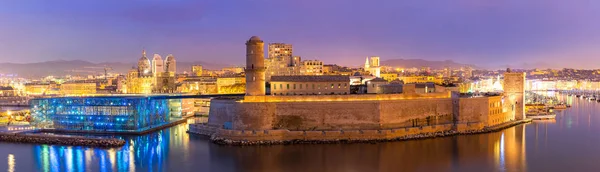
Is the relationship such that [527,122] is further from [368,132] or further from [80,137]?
[80,137]

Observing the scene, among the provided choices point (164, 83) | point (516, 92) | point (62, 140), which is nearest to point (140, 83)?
point (164, 83)

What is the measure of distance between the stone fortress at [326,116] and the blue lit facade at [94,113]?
2.94 meters

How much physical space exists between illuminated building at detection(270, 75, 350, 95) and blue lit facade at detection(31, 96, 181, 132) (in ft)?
23.2

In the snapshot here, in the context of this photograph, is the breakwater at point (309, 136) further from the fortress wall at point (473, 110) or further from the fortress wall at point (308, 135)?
the fortress wall at point (473, 110)

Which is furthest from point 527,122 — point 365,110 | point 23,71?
point 23,71

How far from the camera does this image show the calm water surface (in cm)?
2022

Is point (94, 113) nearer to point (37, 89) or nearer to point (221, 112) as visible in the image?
point (221, 112)

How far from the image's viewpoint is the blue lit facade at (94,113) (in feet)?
94.3

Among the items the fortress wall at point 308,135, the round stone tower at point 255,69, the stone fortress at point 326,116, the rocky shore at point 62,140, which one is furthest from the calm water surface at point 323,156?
the round stone tower at point 255,69

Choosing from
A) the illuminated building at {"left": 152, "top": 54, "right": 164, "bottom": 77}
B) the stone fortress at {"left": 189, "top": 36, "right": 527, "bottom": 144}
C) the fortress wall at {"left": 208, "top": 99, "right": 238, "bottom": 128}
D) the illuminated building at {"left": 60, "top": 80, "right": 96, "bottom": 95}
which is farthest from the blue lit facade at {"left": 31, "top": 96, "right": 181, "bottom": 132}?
the illuminated building at {"left": 60, "top": 80, "right": 96, "bottom": 95}

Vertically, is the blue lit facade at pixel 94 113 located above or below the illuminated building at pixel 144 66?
below

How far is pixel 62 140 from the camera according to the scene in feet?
82.9

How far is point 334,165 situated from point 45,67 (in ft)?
524

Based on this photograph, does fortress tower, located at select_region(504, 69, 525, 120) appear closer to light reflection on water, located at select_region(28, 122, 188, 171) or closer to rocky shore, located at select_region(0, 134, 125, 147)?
light reflection on water, located at select_region(28, 122, 188, 171)
